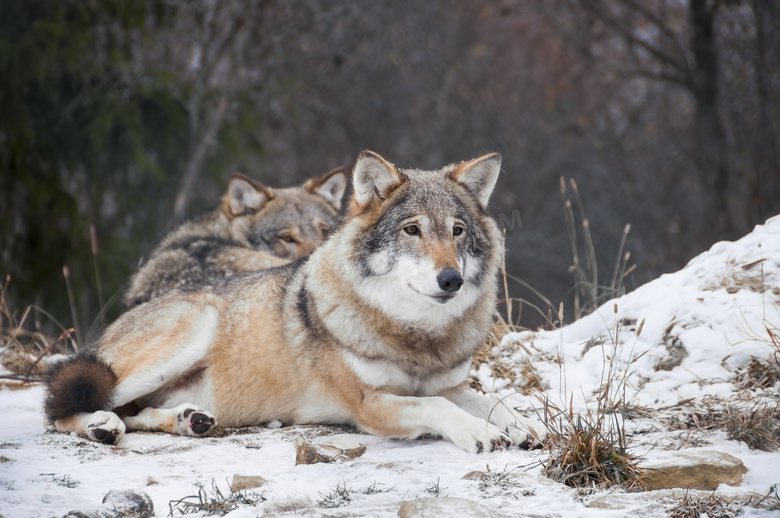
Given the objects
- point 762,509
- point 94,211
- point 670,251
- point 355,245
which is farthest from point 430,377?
point 670,251

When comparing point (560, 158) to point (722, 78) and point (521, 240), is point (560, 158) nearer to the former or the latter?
point (521, 240)

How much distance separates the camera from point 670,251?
49.6 ft

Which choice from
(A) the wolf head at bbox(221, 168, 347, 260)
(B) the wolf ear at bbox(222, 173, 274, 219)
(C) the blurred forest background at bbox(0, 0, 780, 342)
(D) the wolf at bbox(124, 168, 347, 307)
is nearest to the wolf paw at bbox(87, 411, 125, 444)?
(D) the wolf at bbox(124, 168, 347, 307)

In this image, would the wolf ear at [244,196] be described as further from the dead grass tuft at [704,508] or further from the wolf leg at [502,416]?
the dead grass tuft at [704,508]

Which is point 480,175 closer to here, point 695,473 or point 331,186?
point 695,473

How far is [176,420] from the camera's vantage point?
450cm

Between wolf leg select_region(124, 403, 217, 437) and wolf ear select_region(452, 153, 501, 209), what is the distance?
201 cm

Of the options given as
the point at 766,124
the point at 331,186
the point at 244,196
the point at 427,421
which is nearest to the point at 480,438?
the point at 427,421

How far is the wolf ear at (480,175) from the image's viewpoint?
15.6 ft

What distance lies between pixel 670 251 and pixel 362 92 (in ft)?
22.3

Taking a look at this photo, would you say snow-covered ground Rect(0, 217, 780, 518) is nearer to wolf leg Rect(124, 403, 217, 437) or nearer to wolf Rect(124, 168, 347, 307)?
wolf leg Rect(124, 403, 217, 437)

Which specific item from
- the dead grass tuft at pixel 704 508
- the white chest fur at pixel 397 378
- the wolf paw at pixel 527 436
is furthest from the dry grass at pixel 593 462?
the white chest fur at pixel 397 378

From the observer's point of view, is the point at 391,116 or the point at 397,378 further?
the point at 391,116

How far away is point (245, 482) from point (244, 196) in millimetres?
4514
